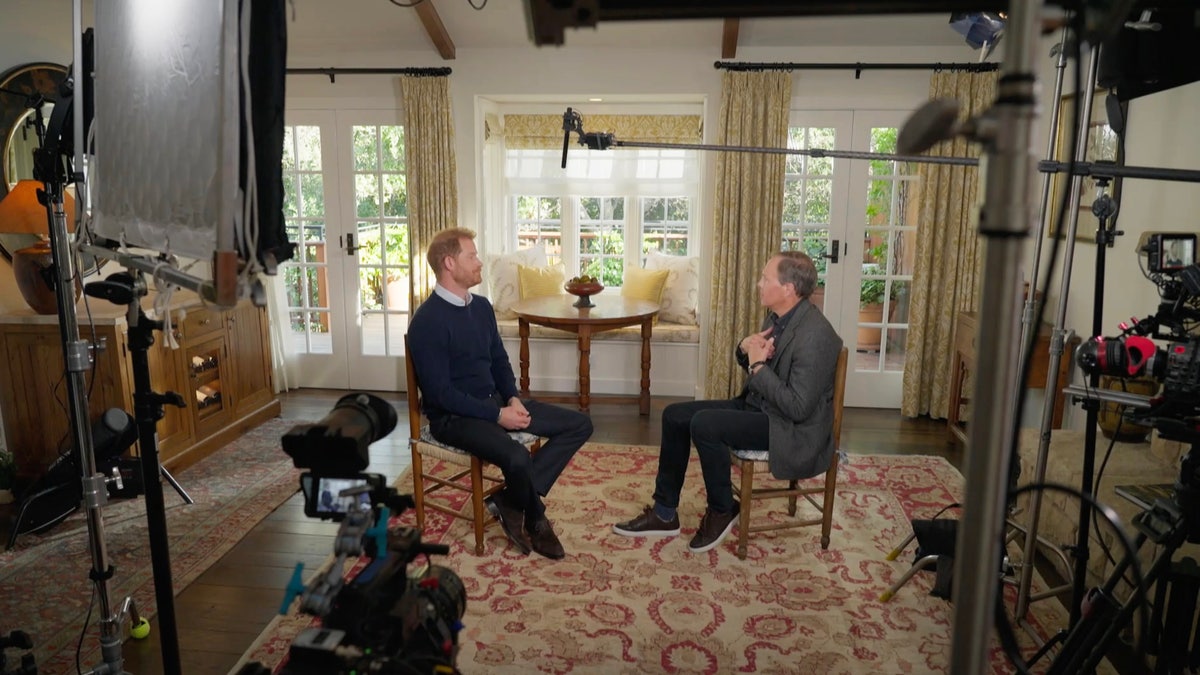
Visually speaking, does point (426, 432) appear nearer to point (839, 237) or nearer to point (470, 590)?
point (470, 590)

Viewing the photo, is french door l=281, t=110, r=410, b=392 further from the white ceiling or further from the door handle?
the door handle

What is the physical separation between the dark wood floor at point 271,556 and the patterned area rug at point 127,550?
0.10 m

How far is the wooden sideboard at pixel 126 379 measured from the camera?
10.7 ft

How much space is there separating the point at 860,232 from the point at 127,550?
14.0ft

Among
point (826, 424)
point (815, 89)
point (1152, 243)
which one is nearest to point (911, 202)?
point (815, 89)

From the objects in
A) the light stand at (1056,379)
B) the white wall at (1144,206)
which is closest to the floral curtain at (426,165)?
the white wall at (1144,206)

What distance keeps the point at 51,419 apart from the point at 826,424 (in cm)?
335

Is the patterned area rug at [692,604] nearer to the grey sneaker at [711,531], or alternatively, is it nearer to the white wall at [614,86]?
the grey sneaker at [711,531]

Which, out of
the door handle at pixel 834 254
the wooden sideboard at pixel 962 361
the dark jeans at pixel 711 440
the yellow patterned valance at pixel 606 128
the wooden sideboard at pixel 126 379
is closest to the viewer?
the dark jeans at pixel 711 440

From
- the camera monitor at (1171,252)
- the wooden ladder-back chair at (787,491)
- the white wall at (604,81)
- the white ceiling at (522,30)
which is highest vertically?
the white ceiling at (522,30)

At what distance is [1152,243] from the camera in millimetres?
1788

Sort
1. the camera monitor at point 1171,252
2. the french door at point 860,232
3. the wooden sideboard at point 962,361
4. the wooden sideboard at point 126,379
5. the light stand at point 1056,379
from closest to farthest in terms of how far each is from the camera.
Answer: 1. the camera monitor at point 1171,252
2. the light stand at point 1056,379
3. the wooden sideboard at point 126,379
4. the wooden sideboard at point 962,361
5. the french door at point 860,232

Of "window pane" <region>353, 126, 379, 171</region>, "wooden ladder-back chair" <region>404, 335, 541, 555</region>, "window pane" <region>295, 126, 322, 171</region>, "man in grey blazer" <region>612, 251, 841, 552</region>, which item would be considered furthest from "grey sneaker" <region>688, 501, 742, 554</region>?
"window pane" <region>295, 126, 322, 171</region>

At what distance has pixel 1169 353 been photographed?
1532 mm
